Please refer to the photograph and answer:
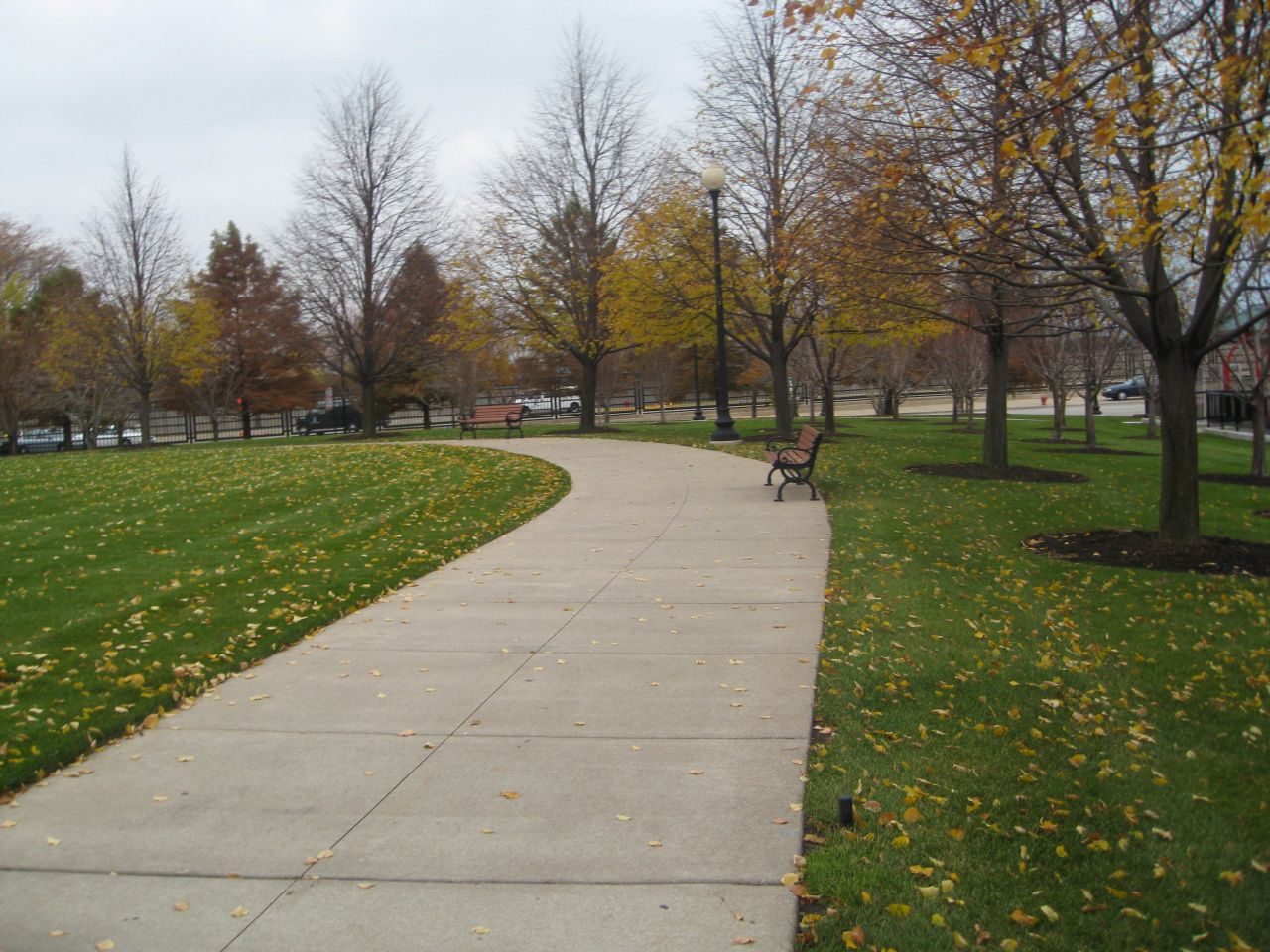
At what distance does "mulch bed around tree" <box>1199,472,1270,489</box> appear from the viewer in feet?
65.1

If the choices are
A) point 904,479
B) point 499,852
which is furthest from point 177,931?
point 904,479

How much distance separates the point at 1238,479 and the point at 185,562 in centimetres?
1871

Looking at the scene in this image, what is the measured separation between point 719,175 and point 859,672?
15.4 metres

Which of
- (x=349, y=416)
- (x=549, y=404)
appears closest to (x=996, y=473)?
(x=349, y=416)

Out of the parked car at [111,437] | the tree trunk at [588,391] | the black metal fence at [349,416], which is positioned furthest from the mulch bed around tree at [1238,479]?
the parked car at [111,437]

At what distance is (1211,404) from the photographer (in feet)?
127

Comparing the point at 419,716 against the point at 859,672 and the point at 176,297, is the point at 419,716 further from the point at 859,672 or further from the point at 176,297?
the point at 176,297

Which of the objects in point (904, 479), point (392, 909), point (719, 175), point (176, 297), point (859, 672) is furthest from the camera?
point (176, 297)

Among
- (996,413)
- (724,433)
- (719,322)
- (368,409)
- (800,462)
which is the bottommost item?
(800,462)

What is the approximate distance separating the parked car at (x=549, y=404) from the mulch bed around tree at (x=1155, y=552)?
46768mm

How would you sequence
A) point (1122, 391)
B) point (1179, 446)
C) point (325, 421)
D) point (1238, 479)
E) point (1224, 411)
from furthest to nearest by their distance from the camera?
point (1122, 391) < point (325, 421) < point (1224, 411) < point (1238, 479) < point (1179, 446)

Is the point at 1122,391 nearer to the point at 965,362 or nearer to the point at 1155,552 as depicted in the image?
the point at 965,362

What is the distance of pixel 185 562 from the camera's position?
10.5 metres

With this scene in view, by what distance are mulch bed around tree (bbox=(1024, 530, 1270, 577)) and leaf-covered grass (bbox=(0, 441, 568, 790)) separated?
247 inches
